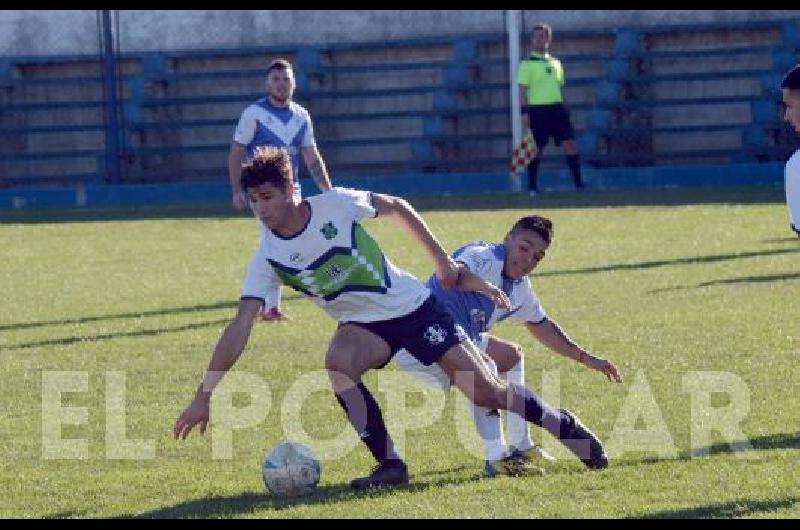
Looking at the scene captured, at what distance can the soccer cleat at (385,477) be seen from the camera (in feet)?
22.5

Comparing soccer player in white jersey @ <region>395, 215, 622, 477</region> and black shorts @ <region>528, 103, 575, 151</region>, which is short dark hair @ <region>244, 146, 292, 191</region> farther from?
black shorts @ <region>528, 103, 575, 151</region>

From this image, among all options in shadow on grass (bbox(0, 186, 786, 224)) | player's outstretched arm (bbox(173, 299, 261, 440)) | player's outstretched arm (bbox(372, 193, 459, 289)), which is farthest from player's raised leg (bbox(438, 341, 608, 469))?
shadow on grass (bbox(0, 186, 786, 224))

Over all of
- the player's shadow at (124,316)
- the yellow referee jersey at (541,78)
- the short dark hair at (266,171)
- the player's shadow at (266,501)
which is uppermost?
the yellow referee jersey at (541,78)

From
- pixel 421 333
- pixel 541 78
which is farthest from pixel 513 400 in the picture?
pixel 541 78

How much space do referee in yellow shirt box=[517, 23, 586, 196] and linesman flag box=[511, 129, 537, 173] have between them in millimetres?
88

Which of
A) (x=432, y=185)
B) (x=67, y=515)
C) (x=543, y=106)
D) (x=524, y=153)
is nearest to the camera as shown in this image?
(x=67, y=515)

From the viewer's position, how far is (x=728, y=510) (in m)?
6.10

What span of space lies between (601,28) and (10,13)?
32.3ft

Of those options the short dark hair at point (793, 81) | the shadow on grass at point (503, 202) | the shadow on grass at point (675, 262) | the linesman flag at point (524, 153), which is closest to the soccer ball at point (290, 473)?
the short dark hair at point (793, 81)

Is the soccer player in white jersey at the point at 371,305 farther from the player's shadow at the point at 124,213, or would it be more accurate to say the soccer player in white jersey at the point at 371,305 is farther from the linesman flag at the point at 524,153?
the linesman flag at the point at 524,153

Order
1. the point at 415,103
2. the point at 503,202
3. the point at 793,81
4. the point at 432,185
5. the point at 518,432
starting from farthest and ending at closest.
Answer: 1. the point at 415,103
2. the point at 432,185
3. the point at 503,202
4. the point at 518,432
5. the point at 793,81

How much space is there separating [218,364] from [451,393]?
2.56 meters

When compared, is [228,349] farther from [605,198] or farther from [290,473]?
[605,198]

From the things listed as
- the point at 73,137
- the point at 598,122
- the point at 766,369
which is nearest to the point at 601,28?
the point at 598,122
